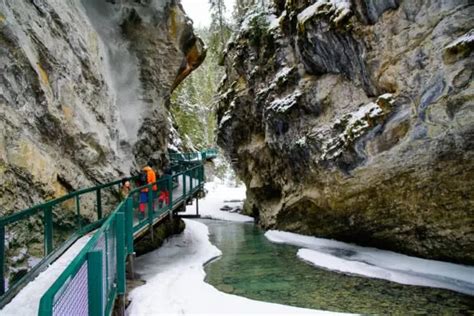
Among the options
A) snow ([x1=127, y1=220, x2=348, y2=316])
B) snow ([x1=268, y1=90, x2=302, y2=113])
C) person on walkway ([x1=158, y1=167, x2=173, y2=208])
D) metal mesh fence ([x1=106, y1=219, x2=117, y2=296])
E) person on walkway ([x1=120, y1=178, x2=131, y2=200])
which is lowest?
snow ([x1=127, y1=220, x2=348, y2=316])

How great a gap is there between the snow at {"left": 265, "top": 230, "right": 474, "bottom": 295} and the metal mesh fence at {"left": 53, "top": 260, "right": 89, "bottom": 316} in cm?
1049

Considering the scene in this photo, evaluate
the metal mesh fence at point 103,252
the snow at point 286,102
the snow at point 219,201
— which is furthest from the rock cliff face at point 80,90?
the snow at point 219,201

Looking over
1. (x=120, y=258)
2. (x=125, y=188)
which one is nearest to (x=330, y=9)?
(x=125, y=188)

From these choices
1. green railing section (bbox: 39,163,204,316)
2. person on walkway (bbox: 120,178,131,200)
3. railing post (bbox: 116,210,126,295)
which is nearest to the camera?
green railing section (bbox: 39,163,204,316)

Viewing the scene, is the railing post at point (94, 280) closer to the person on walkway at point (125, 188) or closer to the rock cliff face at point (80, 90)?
the rock cliff face at point (80, 90)

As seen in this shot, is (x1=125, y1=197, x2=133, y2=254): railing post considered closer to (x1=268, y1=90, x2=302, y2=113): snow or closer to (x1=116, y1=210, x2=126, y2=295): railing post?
(x1=116, y1=210, x2=126, y2=295): railing post

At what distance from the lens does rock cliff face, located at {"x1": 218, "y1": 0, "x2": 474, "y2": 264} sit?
12164mm

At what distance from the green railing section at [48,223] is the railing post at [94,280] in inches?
67.3

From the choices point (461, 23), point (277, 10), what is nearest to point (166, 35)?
point (277, 10)

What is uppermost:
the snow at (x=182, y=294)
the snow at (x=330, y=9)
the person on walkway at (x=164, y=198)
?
the snow at (x=330, y=9)

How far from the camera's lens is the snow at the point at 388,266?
38.3ft

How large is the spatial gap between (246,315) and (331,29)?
11.9 meters

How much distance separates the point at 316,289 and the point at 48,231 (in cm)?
731

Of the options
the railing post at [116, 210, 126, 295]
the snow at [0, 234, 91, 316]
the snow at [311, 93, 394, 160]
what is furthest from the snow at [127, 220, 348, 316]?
the snow at [311, 93, 394, 160]
